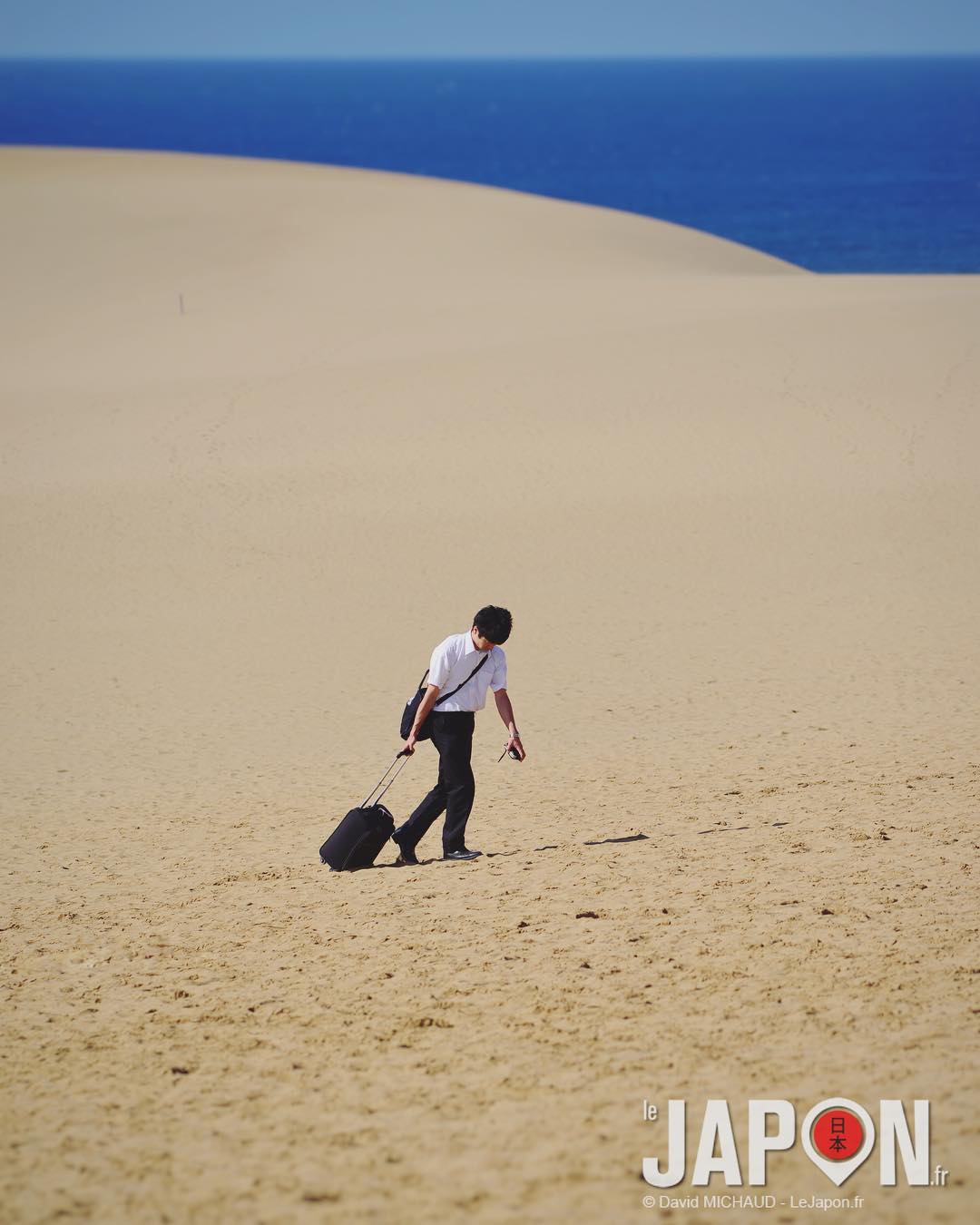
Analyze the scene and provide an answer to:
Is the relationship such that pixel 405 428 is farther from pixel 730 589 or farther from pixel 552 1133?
pixel 552 1133

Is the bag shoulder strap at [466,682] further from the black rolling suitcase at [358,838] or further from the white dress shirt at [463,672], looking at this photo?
the black rolling suitcase at [358,838]

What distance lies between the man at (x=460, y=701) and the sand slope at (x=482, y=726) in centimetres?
52

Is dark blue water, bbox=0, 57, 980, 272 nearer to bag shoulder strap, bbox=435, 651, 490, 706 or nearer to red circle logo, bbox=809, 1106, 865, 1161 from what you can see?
bag shoulder strap, bbox=435, 651, 490, 706

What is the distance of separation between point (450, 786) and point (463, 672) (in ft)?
2.57

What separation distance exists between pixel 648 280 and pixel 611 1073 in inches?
1107

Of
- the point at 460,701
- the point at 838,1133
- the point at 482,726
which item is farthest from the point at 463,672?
the point at 482,726

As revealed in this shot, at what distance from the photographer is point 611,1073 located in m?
5.21

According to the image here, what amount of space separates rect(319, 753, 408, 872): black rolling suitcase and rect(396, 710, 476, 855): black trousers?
0.15 m

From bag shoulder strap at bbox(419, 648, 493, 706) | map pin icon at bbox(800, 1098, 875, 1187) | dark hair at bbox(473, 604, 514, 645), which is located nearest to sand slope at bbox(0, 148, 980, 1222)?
map pin icon at bbox(800, 1098, 875, 1187)

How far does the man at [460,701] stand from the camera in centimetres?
733

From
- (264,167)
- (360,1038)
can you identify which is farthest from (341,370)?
(264,167)

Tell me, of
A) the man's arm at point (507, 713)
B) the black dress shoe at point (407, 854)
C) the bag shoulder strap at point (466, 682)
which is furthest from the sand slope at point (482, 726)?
the bag shoulder strap at point (466, 682)

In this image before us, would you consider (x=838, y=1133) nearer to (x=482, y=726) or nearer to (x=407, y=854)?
(x=407, y=854)

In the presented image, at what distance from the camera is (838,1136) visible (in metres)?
4.63
